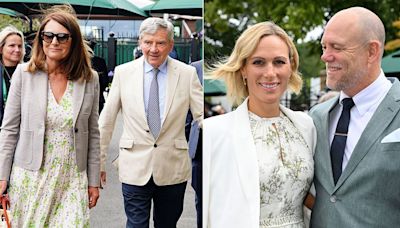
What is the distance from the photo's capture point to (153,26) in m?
2.08

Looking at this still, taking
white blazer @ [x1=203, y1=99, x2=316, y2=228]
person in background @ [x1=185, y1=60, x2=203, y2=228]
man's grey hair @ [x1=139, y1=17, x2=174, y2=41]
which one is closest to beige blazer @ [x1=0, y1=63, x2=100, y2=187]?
man's grey hair @ [x1=139, y1=17, x2=174, y2=41]

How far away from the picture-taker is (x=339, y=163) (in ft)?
6.32

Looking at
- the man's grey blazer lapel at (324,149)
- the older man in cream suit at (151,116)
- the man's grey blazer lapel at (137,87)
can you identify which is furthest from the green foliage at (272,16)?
the man's grey blazer lapel at (324,149)

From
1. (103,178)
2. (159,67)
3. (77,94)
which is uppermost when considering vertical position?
(159,67)

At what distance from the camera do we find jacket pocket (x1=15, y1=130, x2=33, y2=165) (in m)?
2.06

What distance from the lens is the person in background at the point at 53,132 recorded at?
2.05 metres

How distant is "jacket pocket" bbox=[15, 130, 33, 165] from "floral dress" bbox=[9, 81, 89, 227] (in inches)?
1.8

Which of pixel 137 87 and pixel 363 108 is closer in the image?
pixel 363 108

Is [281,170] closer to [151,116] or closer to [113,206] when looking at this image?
[151,116]

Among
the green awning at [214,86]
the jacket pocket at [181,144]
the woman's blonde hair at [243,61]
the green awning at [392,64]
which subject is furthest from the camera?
the green awning at [392,64]

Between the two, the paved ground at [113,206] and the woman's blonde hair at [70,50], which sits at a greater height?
the woman's blonde hair at [70,50]

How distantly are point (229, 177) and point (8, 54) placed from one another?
939 millimetres

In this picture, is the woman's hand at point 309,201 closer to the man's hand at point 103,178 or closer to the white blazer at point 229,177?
the white blazer at point 229,177

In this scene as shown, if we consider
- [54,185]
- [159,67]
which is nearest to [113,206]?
[54,185]
